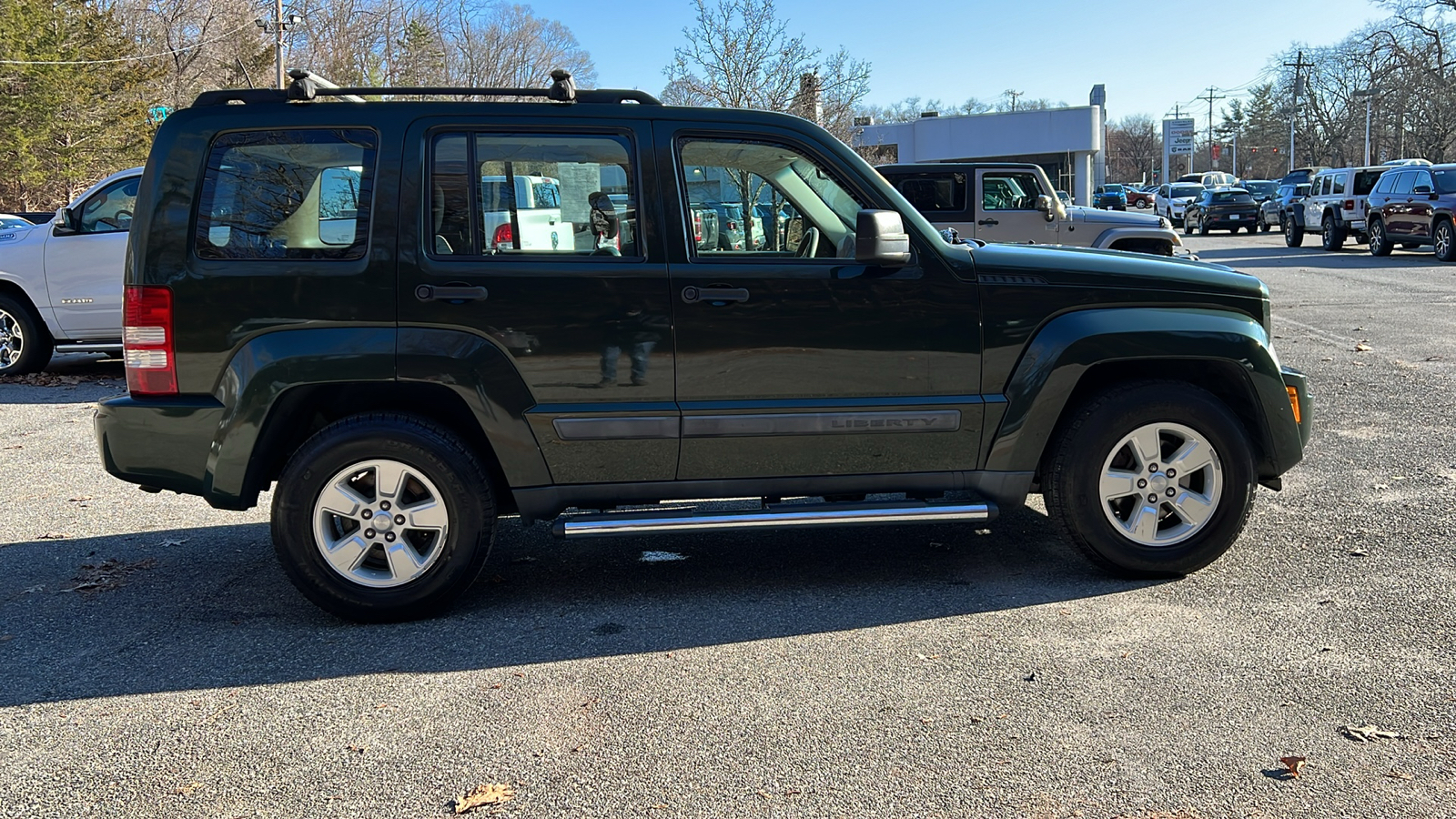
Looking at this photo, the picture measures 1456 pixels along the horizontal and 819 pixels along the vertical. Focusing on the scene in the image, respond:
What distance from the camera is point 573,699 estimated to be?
385cm

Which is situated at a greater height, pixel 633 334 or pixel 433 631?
pixel 633 334

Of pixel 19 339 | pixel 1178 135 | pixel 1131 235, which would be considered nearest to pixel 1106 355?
pixel 1131 235

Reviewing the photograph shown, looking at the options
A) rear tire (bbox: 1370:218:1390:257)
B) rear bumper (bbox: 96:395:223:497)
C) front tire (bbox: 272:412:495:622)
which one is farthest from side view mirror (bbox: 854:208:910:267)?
rear tire (bbox: 1370:218:1390:257)

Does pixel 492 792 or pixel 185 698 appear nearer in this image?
pixel 492 792

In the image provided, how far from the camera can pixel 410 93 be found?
472 centimetres

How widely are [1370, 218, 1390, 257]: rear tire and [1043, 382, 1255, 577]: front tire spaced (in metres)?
23.7

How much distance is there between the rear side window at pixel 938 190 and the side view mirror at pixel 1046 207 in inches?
34.0

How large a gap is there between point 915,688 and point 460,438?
1.99 meters

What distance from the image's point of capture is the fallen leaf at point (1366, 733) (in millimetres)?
3428

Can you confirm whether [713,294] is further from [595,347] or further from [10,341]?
[10,341]

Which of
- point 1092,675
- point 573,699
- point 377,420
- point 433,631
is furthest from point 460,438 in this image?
point 1092,675

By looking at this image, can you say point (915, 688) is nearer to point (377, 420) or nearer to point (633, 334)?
point (633, 334)

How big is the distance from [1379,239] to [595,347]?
25732 mm

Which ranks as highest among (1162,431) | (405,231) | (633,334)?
(405,231)
